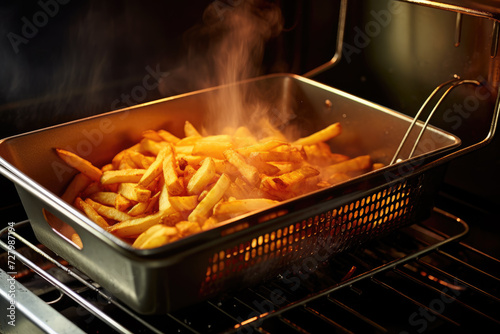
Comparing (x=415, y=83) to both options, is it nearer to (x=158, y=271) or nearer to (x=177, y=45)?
(x=177, y=45)

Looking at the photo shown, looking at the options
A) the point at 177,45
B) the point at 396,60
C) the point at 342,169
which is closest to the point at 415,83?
the point at 396,60

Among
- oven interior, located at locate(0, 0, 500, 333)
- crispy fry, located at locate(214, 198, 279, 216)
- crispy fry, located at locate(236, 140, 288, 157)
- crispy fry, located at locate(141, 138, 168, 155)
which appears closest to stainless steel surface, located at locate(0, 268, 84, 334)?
oven interior, located at locate(0, 0, 500, 333)

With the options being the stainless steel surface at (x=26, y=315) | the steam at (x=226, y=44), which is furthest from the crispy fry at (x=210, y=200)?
the steam at (x=226, y=44)

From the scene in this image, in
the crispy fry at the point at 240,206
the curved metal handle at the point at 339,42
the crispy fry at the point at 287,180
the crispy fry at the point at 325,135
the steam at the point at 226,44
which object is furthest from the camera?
the steam at the point at 226,44

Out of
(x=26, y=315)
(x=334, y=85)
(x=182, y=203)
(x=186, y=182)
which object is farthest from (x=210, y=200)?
(x=334, y=85)

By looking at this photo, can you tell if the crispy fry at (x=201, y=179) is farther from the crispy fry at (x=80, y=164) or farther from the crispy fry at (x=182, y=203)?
the crispy fry at (x=80, y=164)

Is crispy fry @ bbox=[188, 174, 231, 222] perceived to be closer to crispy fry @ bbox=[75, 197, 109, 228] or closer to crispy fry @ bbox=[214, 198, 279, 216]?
crispy fry @ bbox=[214, 198, 279, 216]
